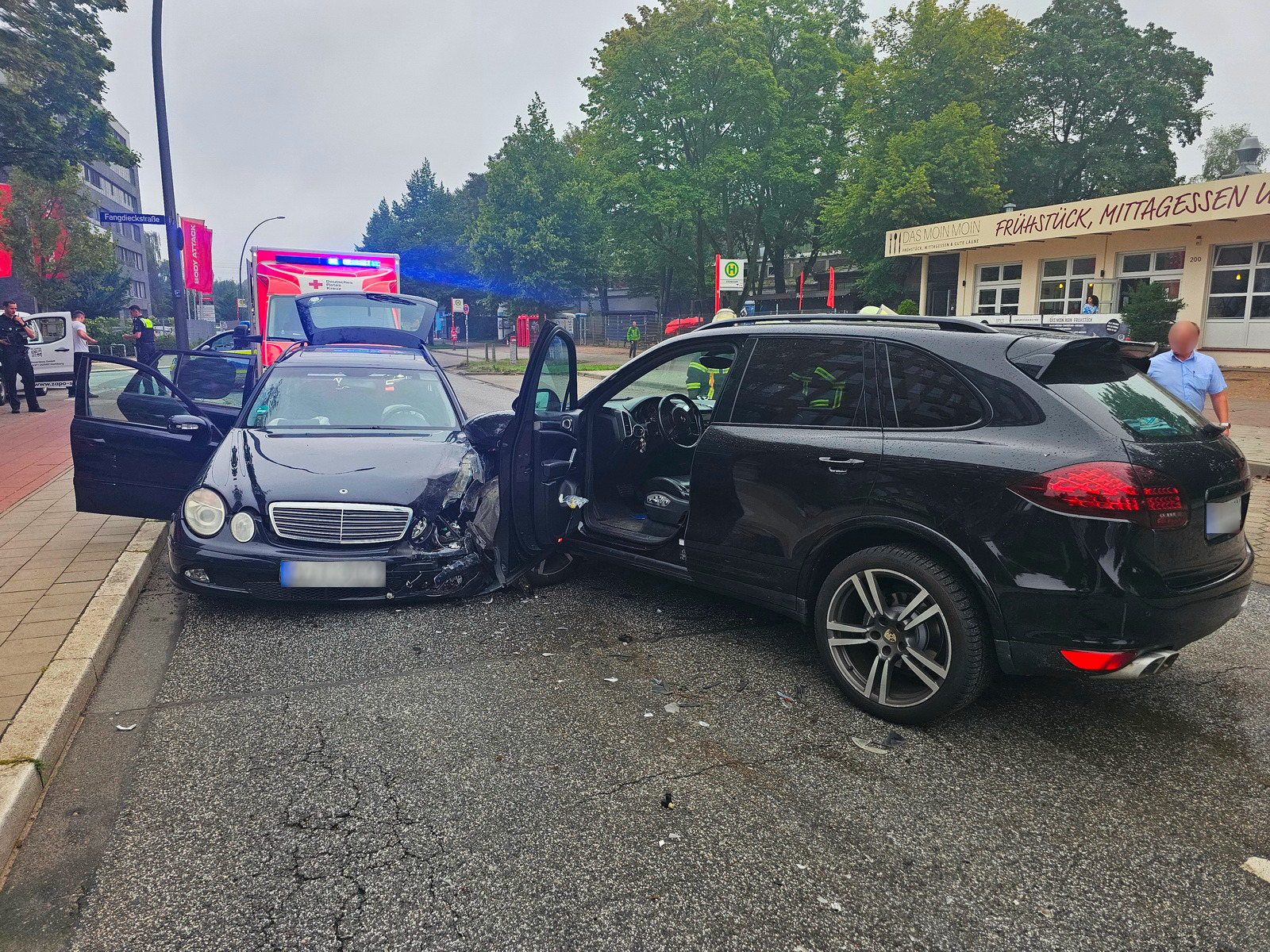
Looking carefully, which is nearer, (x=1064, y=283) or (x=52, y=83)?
(x=52, y=83)

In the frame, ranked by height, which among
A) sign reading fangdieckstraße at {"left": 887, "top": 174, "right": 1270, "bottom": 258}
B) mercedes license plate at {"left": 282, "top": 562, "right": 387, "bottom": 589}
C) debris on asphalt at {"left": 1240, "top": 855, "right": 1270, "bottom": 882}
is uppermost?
sign reading fangdieckstraße at {"left": 887, "top": 174, "right": 1270, "bottom": 258}

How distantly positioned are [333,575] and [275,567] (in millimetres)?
307

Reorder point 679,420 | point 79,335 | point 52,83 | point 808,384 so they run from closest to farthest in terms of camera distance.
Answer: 1. point 808,384
2. point 679,420
3. point 52,83
4. point 79,335

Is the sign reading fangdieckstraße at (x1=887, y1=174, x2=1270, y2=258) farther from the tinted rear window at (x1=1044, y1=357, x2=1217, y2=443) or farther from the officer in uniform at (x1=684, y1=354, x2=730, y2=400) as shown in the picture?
the tinted rear window at (x1=1044, y1=357, x2=1217, y2=443)

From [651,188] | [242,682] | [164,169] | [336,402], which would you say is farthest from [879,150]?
[242,682]

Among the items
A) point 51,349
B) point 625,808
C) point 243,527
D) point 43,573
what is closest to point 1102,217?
point 243,527

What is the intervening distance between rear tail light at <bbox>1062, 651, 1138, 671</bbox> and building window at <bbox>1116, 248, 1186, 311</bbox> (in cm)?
2465

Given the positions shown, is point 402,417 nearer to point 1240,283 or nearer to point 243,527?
point 243,527

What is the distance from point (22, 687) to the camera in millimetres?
3621

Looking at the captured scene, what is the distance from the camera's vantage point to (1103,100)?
38.4 m

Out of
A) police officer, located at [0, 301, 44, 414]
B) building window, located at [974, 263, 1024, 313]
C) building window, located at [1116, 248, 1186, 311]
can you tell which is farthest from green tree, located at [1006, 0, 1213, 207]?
police officer, located at [0, 301, 44, 414]

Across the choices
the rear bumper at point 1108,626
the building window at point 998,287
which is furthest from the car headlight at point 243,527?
the building window at point 998,287

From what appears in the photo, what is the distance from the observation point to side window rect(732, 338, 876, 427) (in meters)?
3.74

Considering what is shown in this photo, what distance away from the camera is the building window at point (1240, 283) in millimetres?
22406
